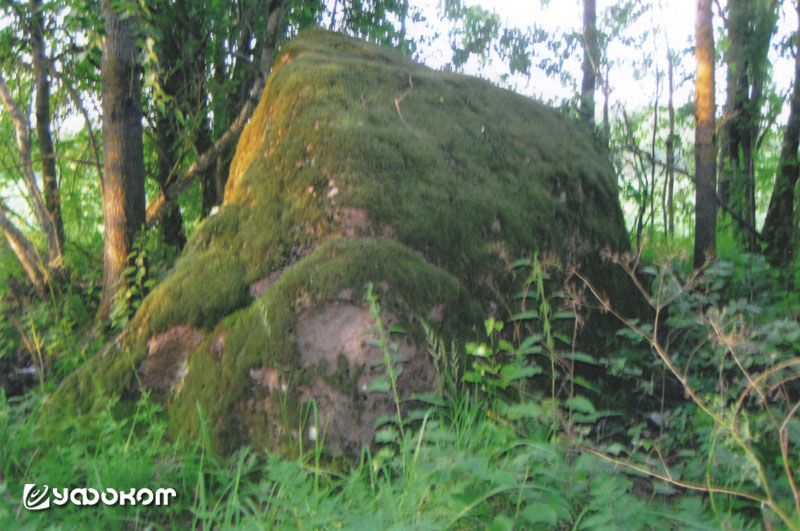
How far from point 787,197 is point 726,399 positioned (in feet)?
14.9

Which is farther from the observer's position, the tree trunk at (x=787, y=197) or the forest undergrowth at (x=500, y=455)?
the tree trunk at (x=787, y=197)

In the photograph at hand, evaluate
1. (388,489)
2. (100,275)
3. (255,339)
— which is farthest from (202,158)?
(388,489)

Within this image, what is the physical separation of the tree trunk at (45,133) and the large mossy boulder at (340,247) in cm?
229

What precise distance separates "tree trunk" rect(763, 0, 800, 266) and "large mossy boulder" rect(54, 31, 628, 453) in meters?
2.78

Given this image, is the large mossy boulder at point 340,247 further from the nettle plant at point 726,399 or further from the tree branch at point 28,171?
the tree branch at point 28,171

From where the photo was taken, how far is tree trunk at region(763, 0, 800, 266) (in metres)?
6.43

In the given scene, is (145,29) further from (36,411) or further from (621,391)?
(621,391)

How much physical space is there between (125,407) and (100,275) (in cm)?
260

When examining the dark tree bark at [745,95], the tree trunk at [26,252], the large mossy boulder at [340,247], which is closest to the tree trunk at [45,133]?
the tree trunk at [26,252]

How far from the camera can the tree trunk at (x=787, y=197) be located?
253 inches

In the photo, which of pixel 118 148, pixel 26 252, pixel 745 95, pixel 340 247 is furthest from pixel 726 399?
pixel 745 95

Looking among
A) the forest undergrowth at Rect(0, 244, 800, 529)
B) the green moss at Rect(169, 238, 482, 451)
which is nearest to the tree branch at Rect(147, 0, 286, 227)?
the forest undergrowth at Rect(0, 244, 800, 529)

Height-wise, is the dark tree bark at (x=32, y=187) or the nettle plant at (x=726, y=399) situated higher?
the dark tree bark at (x=32, y=187)

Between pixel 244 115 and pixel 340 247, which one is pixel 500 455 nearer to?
pixel 340 247
